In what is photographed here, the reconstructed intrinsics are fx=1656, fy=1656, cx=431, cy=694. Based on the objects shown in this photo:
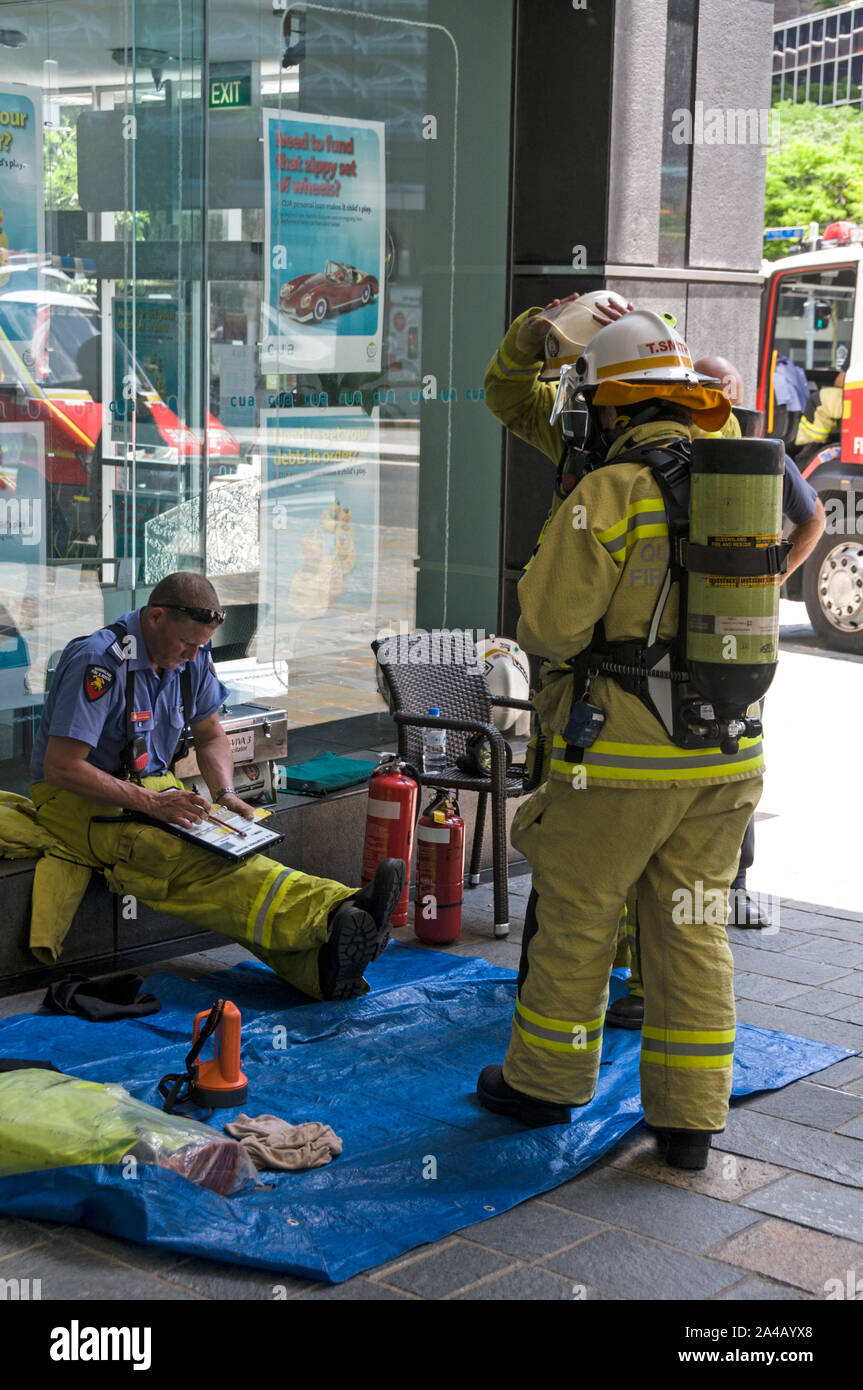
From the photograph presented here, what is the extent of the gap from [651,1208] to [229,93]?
462 centimetres

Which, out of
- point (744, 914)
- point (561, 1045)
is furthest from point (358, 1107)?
point (744, 914)

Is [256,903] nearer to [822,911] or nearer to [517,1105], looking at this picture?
[517,1105]

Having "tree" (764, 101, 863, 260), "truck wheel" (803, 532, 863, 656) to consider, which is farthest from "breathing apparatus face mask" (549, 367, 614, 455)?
"tree" (764, 101, 863, 260)

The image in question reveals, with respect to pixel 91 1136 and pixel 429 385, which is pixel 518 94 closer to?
pixel 429 385

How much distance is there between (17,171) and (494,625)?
310 centimetres

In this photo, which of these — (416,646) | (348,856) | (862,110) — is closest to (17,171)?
(416,646)

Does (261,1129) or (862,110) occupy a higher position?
(862,110)

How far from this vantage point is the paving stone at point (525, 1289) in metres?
3.55

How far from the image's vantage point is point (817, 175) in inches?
1394

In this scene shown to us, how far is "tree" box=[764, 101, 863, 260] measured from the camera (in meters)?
34.8

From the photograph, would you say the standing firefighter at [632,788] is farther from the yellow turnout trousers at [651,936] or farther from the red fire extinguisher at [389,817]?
the red fire extinguisher at [389,817]

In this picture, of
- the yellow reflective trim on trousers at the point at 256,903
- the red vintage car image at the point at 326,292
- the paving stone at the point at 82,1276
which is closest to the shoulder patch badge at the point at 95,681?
the yellow reflective trim on trousers at the point at 256,903

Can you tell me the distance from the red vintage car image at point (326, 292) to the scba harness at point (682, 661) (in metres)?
3.13

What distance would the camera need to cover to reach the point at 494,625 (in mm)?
7945
